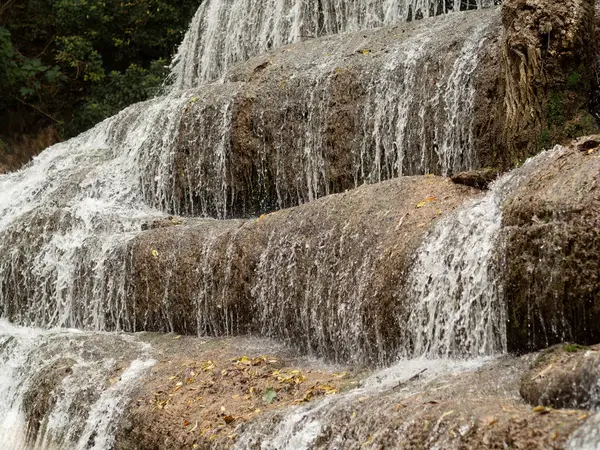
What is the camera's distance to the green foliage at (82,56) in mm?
18672

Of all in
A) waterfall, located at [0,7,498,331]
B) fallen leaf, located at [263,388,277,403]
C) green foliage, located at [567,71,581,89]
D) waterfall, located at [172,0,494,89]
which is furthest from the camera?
waterfall, located at [172,0,494,89]

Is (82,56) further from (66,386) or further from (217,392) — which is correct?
(217,392)

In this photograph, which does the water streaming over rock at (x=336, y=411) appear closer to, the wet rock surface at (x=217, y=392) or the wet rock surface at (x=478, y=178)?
the wet rock surface at (x=217, y=392)

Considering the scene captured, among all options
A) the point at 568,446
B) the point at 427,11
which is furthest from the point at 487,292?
the point at 427,11

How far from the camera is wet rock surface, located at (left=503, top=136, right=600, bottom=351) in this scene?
5.91 metres

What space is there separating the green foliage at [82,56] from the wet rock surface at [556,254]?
12947 mm

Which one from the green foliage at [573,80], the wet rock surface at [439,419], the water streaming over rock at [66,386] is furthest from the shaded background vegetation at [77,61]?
the wet rock surface at [439,419]

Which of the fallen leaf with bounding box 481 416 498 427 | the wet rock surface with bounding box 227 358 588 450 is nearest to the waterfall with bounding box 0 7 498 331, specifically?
the wet rock surface with bounding box 227 358 588 450

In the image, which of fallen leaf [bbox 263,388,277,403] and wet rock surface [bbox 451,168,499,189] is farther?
wet rock surface [bbox 451,168,499,189]

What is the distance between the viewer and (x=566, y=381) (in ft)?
16.2

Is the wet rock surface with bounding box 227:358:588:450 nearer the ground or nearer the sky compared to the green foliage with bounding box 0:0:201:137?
nearer the ground

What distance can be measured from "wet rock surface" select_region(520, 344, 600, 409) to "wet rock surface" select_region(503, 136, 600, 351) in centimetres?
73

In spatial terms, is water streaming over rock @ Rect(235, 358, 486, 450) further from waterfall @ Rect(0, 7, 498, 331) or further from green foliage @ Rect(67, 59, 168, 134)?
green foliage @ Rect(67, 59, 168, 134)

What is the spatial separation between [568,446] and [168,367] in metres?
4.74
